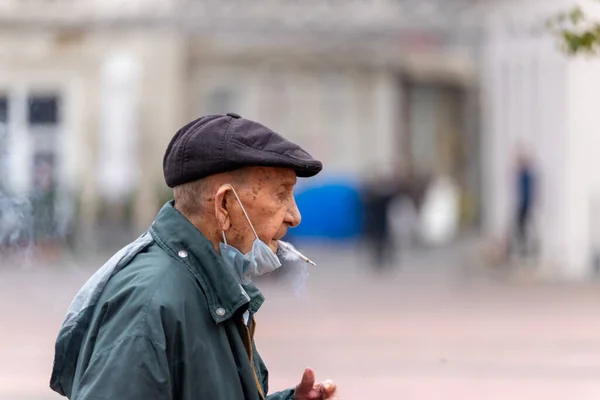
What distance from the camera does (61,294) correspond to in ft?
56.1

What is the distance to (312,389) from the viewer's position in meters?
2.97

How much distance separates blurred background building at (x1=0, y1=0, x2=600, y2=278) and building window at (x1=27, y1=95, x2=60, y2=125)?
0.04m

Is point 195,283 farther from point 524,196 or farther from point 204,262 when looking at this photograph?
point 524,196

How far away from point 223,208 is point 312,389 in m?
0.57

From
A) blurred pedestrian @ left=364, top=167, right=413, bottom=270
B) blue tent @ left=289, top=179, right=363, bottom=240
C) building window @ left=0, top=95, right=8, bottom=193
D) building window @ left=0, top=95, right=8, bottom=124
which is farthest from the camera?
blue tent @ left=289, top=179, right=363, bottom=240

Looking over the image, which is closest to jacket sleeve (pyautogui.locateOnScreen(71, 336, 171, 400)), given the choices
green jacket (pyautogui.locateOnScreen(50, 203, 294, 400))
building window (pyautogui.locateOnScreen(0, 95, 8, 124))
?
green jacket (pyautogui.locateOnScreen(50, 203, 294, 400))

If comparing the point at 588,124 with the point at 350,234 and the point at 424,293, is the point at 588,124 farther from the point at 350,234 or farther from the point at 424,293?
the point at 350,234

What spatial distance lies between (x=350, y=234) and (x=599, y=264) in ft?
31.5

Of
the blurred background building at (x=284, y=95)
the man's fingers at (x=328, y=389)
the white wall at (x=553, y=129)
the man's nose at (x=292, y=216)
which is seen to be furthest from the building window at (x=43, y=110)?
the man's nose at (x=292, y=216)

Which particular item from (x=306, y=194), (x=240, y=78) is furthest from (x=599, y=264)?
(x=240, y=78)

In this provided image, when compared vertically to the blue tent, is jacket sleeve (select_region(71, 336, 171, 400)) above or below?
above

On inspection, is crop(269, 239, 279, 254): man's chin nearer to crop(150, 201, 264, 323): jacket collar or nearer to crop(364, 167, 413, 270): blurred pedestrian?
crop(150, 201, 264, 323): jacket collar

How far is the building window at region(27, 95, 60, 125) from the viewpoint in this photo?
26453mm

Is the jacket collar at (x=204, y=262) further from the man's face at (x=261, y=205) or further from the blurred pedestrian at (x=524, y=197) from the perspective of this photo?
the blurred pedestrian at (x=524, y=197)
